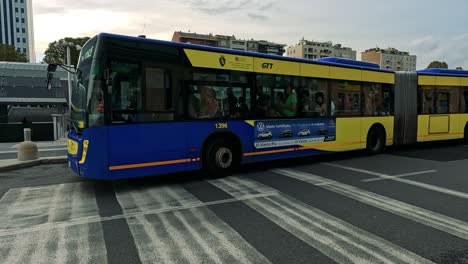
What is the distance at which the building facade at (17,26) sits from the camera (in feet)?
415

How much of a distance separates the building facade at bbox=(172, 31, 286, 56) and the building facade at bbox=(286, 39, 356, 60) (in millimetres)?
6907

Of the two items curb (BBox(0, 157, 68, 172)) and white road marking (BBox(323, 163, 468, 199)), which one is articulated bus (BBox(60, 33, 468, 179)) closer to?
white road marking (BBox(323, 163, 468, 199))

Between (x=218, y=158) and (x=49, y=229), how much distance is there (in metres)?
4.22

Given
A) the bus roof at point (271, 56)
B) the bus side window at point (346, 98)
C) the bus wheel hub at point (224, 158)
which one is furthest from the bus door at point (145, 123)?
the bus side window at point (346, 98)

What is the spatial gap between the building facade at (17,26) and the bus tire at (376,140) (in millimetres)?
138510

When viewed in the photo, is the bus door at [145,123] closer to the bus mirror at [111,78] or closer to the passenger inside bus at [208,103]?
the bus mirror at [111,78]

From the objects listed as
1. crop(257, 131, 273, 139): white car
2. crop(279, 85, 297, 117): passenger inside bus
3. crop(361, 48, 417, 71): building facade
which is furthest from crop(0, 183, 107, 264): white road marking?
crop(361, 48, 417, 71): building facade

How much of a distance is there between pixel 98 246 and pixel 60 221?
1420mm

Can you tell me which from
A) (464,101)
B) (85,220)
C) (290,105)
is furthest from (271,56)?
(464,101)

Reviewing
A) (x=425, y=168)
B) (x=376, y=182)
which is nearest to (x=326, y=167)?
(x=376, y=182)

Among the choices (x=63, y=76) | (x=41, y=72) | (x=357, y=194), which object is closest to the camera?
(x=357, y=194)

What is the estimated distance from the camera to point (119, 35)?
7.01 metres

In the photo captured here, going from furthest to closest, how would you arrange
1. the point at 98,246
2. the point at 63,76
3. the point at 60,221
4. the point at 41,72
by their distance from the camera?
the point at 63,76, the point at 41,72, the point at 60,221, the point at 98,246

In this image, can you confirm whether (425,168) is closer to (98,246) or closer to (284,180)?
(284,180)
